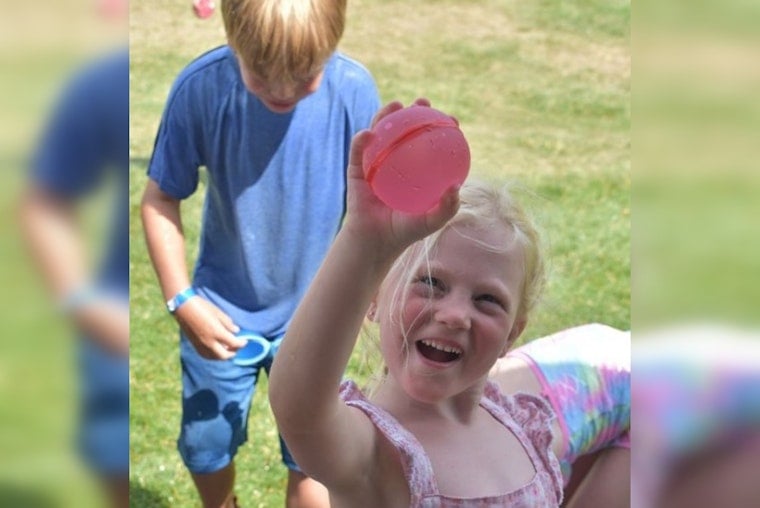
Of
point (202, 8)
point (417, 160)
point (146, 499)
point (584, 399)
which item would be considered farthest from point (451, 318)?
point (202, 8)

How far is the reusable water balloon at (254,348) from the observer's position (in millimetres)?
2598

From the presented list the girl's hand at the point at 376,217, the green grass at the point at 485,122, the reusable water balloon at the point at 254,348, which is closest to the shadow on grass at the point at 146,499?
the green grass at the point at 485,122

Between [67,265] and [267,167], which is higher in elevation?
[67,265]

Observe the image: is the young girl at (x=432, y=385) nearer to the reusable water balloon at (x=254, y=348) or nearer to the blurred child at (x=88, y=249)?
the blurred child at (x=88, y=249)

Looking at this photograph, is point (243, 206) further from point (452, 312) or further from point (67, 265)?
point (67, 265)

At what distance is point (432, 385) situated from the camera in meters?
1.28

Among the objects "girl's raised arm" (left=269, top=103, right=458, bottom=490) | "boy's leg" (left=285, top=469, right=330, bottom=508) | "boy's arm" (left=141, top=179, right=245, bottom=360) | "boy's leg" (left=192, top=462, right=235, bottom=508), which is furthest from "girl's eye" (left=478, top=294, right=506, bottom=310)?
"boy's leg" (left=192, top=462, right=235, bottom=508)

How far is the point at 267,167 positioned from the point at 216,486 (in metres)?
0.75

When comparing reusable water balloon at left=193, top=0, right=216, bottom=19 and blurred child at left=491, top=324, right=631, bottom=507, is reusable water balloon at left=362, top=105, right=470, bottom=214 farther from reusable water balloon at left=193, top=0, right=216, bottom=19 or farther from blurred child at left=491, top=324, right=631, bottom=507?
reusable water balloon at left=193, top=0, right=216, bottom=19

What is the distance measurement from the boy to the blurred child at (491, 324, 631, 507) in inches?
24.9

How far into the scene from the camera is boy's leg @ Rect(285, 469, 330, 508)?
265 cm

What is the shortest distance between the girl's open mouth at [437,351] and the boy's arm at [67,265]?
70 cm

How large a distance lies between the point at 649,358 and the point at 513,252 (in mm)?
801

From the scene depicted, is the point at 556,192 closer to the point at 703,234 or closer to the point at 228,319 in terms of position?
the point at 228,319
